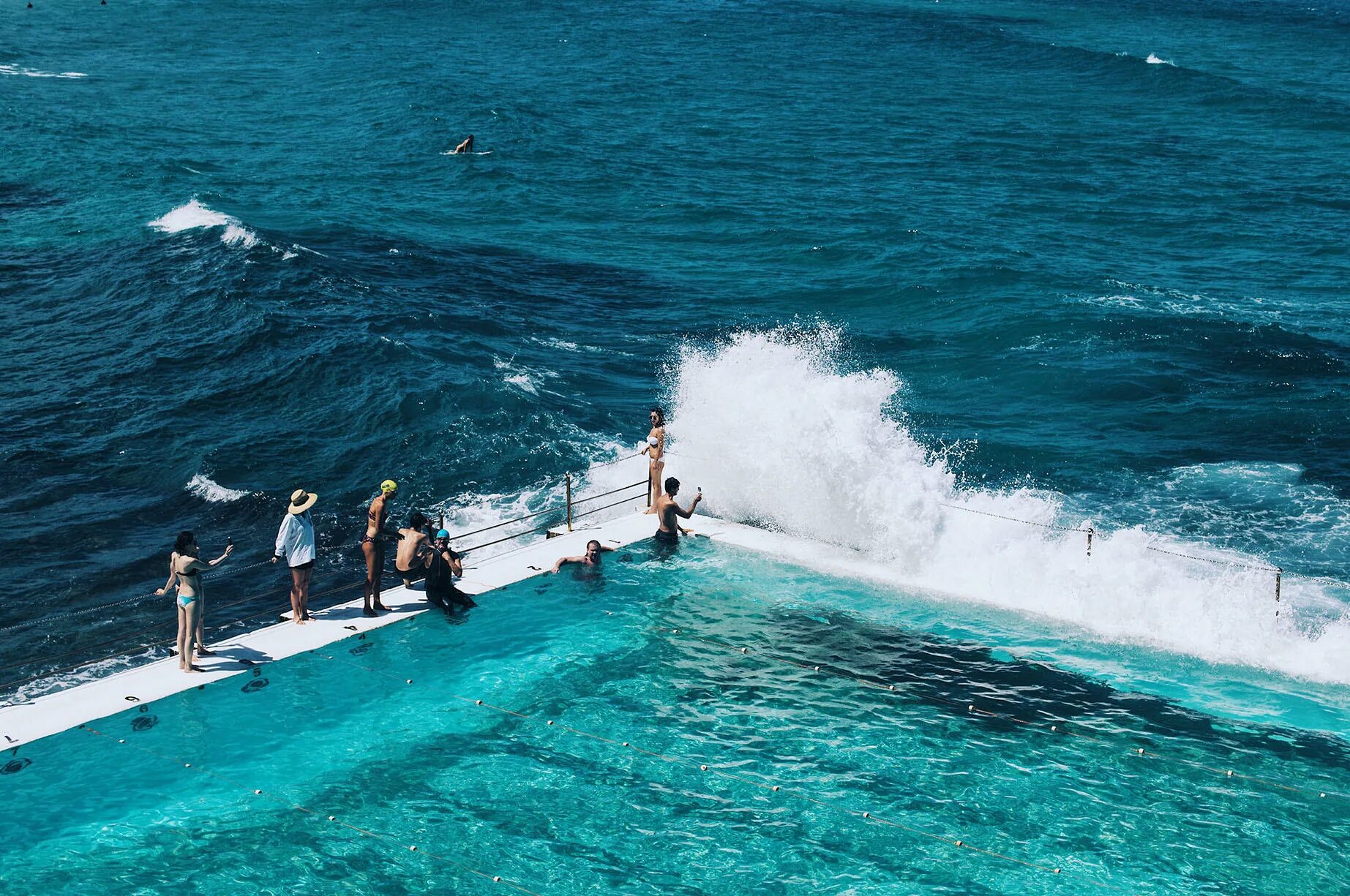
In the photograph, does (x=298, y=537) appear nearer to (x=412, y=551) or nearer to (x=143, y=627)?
(x=412, y=551)

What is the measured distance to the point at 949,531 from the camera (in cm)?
2166

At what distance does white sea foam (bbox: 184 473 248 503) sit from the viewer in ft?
86.4

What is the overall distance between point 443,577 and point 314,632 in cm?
196

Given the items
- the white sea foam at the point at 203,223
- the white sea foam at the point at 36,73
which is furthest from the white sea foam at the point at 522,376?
the white sea foam at the point at 36,73

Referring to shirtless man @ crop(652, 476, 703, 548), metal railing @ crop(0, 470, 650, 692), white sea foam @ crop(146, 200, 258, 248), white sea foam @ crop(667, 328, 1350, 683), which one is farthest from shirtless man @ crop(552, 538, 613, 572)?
white sea foam @ crop(146, 200, 258, 248)

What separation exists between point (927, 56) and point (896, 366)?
5441 centimetres

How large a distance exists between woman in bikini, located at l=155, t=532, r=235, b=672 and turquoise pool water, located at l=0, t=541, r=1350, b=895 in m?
0.61

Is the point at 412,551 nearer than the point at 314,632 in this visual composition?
No

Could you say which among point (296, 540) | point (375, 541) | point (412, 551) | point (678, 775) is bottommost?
point (678, 775)

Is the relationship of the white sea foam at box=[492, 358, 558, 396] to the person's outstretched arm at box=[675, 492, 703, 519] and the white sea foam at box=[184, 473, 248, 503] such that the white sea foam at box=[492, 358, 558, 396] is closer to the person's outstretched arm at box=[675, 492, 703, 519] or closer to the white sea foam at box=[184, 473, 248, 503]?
the white sea foam at box=[184, 473, 248, 503]

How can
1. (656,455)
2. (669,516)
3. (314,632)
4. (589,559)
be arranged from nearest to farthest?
1. (314,632)
2. (589,559)
3. (669,516)
4. (656,455)

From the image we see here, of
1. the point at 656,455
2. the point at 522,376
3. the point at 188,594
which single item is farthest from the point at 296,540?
the point at 522,376

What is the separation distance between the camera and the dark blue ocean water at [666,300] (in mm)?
A: 24844

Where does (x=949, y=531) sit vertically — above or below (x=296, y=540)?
below
